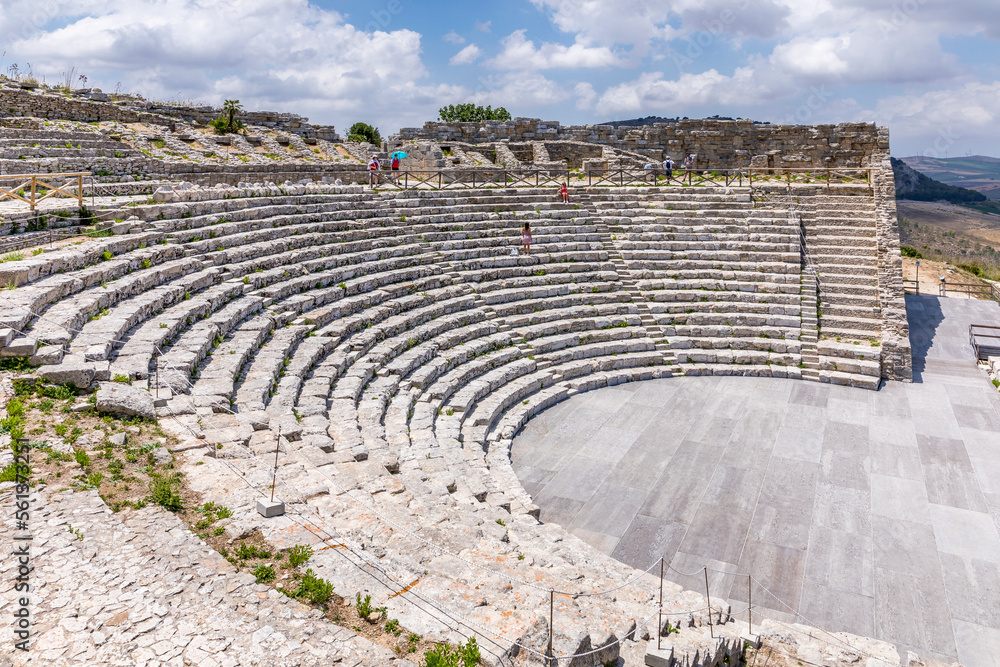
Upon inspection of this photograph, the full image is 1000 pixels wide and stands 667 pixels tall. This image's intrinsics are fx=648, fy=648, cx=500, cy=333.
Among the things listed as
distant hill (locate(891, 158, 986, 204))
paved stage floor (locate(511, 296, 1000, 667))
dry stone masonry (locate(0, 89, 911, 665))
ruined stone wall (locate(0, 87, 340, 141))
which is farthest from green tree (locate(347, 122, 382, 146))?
distant hill (locate(891, 158, 986, 204))

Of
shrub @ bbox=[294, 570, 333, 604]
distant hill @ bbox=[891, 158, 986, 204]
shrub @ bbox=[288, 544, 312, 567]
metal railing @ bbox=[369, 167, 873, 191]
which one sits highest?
distant hill @ bbox=[891, 158, 986, 204]

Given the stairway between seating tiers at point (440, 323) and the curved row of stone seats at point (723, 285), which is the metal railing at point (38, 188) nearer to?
the stairway between seating tiers at point (440, 323)

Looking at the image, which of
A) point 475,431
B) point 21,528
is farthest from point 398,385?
point 21,528

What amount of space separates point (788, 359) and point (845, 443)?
399cm

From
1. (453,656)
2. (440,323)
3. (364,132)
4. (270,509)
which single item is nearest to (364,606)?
(453,656)

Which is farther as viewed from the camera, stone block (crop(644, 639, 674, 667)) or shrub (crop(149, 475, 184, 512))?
shrub (crop(149, 475, 184, 512))

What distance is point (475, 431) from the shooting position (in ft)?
34.6

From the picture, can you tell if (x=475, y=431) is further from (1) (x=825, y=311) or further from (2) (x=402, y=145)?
(2) (x=402, y=145)

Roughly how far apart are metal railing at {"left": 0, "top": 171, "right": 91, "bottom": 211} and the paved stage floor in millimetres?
9172

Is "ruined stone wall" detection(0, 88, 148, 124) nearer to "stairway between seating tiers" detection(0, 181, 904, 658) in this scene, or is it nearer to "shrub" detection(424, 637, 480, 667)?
"stairway between seating tiers" detection(0, 181, 904, 658)

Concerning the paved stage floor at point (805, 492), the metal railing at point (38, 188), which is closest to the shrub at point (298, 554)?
the paved stage floor at point (805, 492)

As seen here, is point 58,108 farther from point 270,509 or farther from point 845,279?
point 845,279

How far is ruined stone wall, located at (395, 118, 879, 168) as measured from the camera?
76.9 ft

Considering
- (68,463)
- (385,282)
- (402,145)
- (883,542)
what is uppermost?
(402,145)
